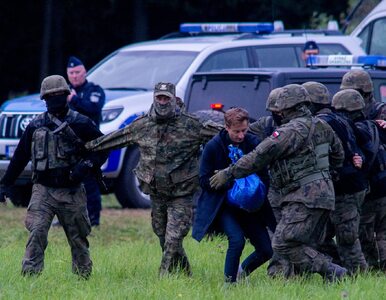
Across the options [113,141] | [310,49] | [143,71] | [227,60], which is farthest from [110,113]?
[113,141]

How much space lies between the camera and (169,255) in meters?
9.74

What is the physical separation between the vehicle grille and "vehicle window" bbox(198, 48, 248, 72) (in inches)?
88.0

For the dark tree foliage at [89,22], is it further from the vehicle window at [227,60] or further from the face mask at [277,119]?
the face mask at [277,119]

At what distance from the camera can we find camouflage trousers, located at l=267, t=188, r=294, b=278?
973cm

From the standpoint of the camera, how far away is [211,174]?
30.4ft

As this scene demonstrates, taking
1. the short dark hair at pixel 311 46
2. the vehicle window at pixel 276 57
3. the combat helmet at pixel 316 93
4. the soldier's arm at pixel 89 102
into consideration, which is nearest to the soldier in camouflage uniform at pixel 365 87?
the combat helmet at pixel 316 93

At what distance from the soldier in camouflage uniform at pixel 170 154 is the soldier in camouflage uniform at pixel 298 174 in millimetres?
806

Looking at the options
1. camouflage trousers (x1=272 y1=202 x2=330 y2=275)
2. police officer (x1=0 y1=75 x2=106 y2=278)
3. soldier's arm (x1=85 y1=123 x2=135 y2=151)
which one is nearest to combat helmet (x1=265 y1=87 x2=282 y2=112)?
camouflage trousers (x1=272 y1=202 x2=330 y2=275)

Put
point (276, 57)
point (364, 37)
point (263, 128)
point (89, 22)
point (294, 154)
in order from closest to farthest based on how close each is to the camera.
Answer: point (294, 154)
point (263, 128)
point (276, 57)
point (364, 37)
point (89, 22)

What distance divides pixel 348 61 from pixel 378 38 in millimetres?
3463

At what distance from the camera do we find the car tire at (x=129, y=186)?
1512 cm

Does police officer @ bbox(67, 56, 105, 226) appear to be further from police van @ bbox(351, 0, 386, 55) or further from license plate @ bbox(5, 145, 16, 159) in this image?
police van @ bbox(351, 0, 386, 55)

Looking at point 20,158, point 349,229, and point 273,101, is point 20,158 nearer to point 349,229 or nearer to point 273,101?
point 273,101

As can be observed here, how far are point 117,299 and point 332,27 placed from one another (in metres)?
10.2
